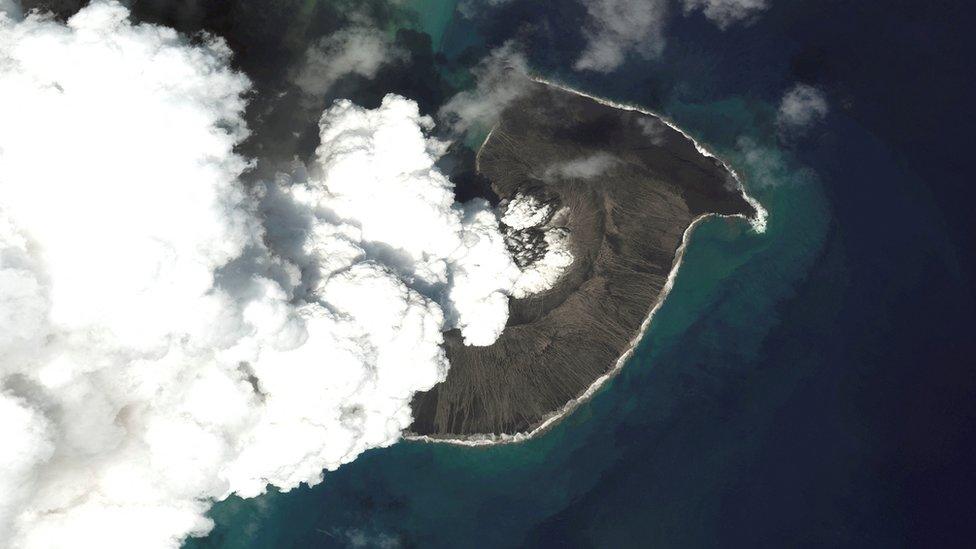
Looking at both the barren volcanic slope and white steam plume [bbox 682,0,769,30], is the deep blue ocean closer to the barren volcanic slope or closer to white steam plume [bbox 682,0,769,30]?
white steam plume [bbox 682,0,769,30]

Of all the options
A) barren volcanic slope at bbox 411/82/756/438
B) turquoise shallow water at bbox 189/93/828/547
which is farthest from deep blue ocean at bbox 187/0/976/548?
barren volcanic slope at bbox 411/82/756/438

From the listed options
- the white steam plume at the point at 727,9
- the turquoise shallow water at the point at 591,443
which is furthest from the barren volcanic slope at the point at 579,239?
the white steam plume at the point at 727,9

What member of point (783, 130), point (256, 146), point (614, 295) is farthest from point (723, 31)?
point (256, 146)

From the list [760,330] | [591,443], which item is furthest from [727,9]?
[591,443]

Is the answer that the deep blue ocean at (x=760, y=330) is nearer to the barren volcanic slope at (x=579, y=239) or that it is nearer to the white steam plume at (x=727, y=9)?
the white steam plume at (x=727, y=9)

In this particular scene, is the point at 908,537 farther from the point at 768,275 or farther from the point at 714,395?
the point at 768,275
